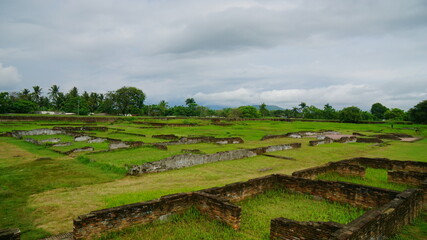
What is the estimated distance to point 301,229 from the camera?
5043 millimetres

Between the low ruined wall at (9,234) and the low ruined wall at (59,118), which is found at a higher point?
the low ruined wall at (59,118)

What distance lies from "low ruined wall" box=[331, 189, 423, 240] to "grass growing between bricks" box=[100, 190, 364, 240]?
3.40 feet

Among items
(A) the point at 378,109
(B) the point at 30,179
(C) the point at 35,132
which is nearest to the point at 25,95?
(C) the point at 35,132

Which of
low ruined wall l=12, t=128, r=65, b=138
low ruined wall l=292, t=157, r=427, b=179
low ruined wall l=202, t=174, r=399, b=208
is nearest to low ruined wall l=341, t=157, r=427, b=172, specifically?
low ruined wall l=292, t=157, r=427, b=179

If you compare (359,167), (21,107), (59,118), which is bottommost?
(359,167)

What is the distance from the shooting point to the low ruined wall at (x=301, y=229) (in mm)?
4812

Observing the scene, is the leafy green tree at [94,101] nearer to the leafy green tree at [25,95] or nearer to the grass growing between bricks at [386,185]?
the leafy green tree at [25,95]

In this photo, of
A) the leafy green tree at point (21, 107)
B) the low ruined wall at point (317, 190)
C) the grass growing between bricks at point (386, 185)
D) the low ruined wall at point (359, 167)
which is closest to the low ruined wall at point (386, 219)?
the grass growing between bricks at point (386, 185)

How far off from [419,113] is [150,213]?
6795 cm

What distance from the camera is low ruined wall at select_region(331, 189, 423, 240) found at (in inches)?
177

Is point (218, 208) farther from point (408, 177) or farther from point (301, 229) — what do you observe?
point (408, 177)

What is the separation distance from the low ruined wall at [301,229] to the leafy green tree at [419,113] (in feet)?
216

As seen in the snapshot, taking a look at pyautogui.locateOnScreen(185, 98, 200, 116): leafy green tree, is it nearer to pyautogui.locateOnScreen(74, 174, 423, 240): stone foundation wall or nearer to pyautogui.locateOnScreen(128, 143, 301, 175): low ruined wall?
pyautogui.locateOnScreen(128, 143, 301, 175): low ruined wall

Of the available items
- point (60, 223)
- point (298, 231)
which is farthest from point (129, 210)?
point (298, 231)
